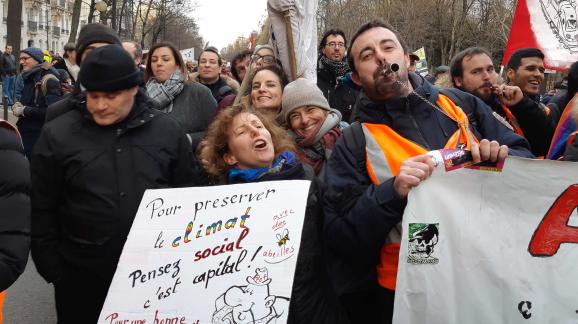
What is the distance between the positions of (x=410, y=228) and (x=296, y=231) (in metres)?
0.43

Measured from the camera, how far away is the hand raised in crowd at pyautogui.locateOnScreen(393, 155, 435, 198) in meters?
2.00

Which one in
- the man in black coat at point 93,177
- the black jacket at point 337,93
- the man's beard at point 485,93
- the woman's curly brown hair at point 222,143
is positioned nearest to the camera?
the man in black coat at point 93,177

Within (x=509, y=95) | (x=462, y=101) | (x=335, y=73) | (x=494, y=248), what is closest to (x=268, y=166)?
(x=462, y=101)

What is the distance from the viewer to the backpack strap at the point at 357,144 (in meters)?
2.28

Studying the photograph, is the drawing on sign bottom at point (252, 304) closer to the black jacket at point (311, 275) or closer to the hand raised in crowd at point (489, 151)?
the black jacket at point (311, 275)

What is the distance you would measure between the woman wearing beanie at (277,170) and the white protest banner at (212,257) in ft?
0.97

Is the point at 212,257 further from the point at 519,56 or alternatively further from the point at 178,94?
the point at 519,56

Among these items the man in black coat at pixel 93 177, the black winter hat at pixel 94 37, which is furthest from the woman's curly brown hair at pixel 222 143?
the black winter hat at pixel 94 37

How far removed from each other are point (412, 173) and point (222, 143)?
1.08 m

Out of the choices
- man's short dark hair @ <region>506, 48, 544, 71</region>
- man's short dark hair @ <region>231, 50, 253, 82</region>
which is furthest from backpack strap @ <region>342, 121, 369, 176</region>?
man's short dark hair @ <region>231, 50, 253, 82</region>

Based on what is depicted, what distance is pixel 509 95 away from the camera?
3.41 m

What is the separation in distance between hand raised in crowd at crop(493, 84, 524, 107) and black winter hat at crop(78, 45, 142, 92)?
89.4 inches

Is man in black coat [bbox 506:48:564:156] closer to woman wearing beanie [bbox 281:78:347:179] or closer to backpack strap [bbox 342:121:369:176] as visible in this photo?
woman wearing beanie [bbox 281:78:347:179]

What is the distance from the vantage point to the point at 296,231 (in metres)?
2.02
